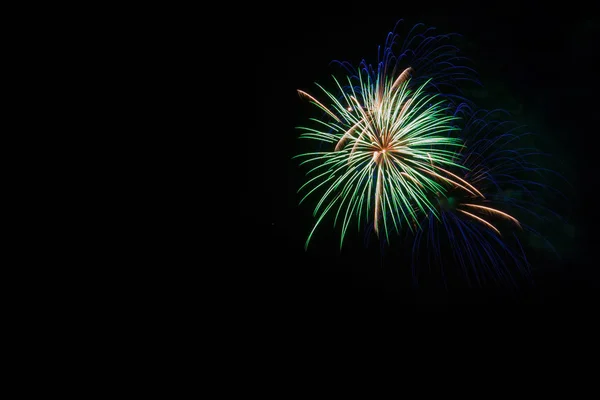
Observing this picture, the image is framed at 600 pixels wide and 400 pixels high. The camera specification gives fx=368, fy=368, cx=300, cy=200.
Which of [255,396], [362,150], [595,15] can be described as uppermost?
[595,15]

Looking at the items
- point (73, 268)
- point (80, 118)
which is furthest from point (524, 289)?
point (80, 118)

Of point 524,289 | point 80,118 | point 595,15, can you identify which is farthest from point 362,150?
point 595,15

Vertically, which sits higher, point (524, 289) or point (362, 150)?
point (362, 150)

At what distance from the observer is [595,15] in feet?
57.2

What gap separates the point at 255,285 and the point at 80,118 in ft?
38.0

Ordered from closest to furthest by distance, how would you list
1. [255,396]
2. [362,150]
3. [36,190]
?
1. [362,150]
2. [255,396]
3. [36,190]

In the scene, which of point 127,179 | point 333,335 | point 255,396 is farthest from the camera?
point 127,179

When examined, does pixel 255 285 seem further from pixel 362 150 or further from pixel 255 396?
pixel 362 150

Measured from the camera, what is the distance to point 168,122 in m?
18.6

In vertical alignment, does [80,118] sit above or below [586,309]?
above

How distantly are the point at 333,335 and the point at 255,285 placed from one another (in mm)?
4407

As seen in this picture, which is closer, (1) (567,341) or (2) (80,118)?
(1) (567,341)

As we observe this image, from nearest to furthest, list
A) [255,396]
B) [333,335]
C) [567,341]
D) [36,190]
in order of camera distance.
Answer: [255,396] < [567,341] < [333,335] < [36,190]

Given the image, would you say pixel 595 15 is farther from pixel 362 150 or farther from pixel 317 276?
pixel 317 276
